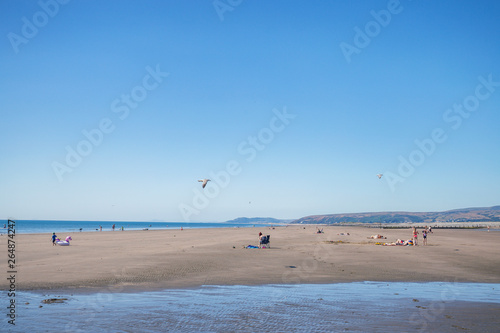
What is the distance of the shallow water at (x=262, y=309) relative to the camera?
9078 mm

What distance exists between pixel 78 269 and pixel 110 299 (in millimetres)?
7878

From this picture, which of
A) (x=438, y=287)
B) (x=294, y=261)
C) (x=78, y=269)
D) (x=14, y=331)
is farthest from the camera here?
(x=294, y=261)

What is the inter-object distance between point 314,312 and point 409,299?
3.89 metres

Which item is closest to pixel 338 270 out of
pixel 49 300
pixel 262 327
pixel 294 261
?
pixel 294 261

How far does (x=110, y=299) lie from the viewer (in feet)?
39.7

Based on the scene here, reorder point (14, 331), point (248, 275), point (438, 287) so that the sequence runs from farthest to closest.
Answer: point (248, 275) → point (438, 287) → point (14, 331)

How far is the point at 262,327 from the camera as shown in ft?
29.7

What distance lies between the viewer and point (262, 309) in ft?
35.6

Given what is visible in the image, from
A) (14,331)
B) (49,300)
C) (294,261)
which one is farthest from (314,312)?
(294,261)

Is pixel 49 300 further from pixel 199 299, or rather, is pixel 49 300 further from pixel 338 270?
pixel 338 270

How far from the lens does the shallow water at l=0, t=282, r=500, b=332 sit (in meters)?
9.08

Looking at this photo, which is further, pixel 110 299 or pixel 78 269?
pixel 78 269

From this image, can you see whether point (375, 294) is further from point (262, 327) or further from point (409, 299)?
Answer: point (262, 327)

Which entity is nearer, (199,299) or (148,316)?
(148,316)
